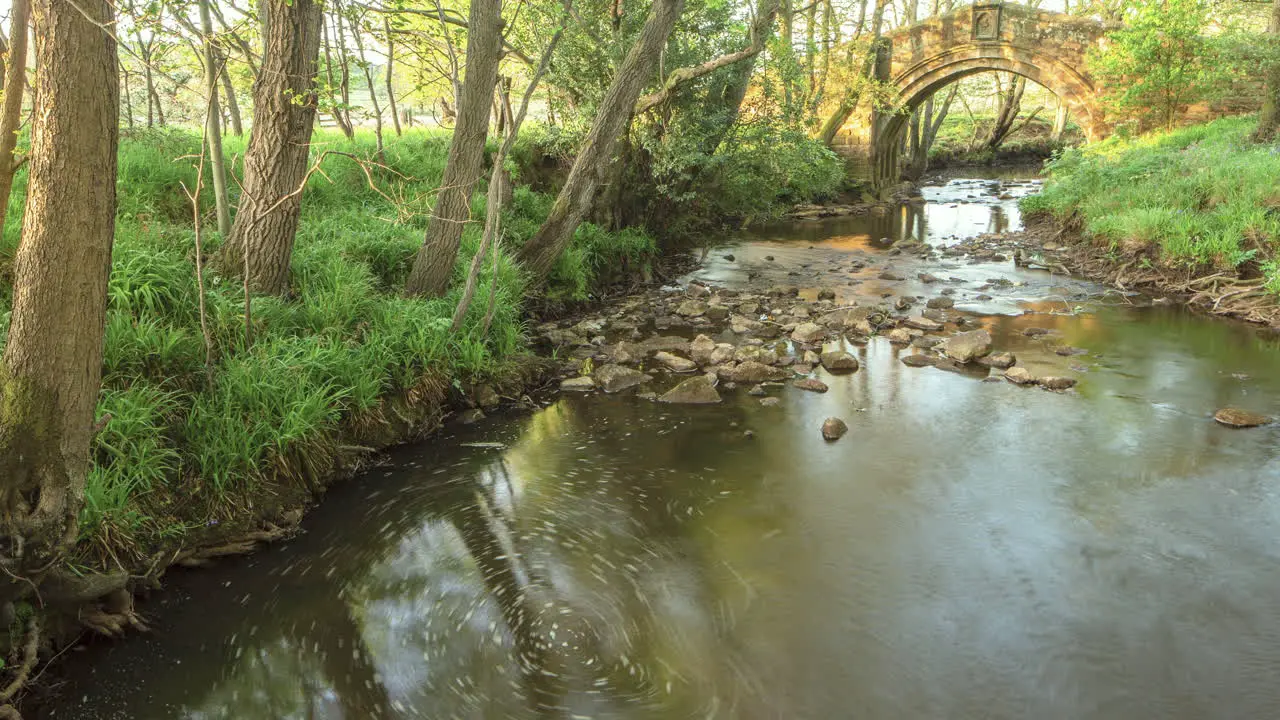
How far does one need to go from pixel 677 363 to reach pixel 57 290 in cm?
545

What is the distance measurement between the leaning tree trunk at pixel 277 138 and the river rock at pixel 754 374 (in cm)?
415

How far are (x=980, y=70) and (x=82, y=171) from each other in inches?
948

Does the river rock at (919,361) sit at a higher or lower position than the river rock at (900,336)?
lower

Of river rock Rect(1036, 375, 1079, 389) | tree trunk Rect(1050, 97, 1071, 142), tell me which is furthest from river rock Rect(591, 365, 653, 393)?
tree trunk Rect(1050, 97, 1071, 142)

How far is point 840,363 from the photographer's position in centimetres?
787

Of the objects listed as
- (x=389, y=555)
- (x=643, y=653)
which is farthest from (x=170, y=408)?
(x=643, y=653)

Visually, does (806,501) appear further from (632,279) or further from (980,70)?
(980,70)

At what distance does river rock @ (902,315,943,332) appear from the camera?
916cm

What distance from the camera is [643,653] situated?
3879mm

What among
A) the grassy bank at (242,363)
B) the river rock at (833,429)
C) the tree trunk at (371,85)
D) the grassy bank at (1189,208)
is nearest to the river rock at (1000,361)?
the river rock at (833,429)

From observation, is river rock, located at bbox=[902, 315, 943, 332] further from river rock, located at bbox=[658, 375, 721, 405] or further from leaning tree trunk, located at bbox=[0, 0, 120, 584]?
leaning tree trunk, located at bbox=[0, 0, 120, 584]

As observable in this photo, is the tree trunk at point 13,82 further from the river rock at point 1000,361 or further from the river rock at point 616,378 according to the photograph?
the river rock at point 1000,361

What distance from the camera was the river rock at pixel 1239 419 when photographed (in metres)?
6.26

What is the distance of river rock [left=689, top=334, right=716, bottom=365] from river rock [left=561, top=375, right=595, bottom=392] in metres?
1.24
